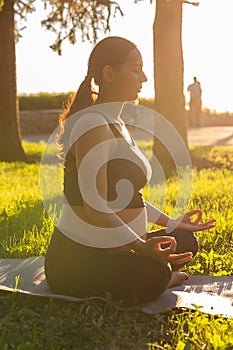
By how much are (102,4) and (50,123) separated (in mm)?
11420

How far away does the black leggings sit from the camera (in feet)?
14.1

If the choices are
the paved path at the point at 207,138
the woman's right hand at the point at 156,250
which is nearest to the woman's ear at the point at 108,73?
the woman's right hand at the point at 156,250

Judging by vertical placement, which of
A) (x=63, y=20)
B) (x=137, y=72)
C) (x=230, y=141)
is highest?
(x=63, y=20)

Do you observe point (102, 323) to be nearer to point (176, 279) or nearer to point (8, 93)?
point (176, 279)

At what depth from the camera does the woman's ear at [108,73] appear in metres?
4.33

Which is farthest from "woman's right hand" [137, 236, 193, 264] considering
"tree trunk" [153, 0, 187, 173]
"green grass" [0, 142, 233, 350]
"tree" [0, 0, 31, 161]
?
"tree" [0, 0, 31, 161]

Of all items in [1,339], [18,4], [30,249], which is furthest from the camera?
[18,4]

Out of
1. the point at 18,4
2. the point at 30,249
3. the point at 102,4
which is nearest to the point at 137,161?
the point at 30,249

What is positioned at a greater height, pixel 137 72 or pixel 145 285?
pixel 137 72

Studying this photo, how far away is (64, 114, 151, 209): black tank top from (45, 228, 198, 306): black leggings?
0.33m

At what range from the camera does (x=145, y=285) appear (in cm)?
436

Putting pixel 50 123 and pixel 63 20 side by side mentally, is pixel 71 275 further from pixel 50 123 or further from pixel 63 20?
pixel 50 123

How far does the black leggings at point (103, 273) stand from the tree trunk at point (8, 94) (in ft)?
34.9

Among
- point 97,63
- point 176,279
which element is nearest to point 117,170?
point 97,63
